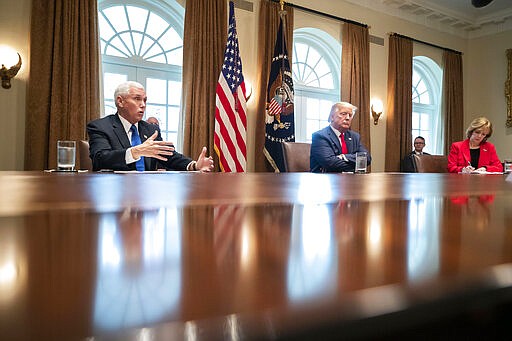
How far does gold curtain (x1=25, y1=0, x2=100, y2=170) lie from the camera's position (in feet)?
11.0

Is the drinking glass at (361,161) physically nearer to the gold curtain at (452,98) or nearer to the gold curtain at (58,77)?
the gold curtain at (58,77)

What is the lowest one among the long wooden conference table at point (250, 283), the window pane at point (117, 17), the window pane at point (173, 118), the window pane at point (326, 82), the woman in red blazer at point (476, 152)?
the long wooden conference table at point (250, 283)

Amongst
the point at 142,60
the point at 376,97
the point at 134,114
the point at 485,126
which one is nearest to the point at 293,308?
the point at 134,114

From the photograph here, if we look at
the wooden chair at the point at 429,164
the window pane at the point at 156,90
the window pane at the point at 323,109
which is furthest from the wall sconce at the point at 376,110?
the window pane at the point at 156,90

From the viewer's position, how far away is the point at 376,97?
5590 mm

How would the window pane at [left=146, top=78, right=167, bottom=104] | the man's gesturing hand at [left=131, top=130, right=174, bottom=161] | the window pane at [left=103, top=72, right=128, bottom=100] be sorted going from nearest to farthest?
the man's gesturing hand at [left=131, top=130, right=174, bottom=161] → the window pane at [left=103, top=72, right=128, bottom=100] → the window pane at [left=146, top=78, right=167, bottom=104]

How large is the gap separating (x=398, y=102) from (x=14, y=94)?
484 cm

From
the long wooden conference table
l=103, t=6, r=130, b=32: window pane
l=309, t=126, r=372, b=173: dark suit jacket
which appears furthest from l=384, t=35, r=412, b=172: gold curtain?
the long wooden conference table

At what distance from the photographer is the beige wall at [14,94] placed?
336 cm

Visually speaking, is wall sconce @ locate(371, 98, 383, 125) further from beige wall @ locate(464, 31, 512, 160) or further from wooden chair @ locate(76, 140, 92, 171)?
wooden chair @ locate(76, 140, 92, 171)

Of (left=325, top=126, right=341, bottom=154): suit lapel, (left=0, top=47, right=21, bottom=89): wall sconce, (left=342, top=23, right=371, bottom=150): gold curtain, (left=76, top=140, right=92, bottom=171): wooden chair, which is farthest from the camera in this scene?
(left=342, top=23, right=371, bottom=150): gold curtain

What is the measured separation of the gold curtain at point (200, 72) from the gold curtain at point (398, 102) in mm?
2810

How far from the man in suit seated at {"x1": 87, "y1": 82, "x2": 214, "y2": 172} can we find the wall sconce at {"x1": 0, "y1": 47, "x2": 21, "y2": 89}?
58.6 inches

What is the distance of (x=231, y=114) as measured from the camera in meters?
3.85
